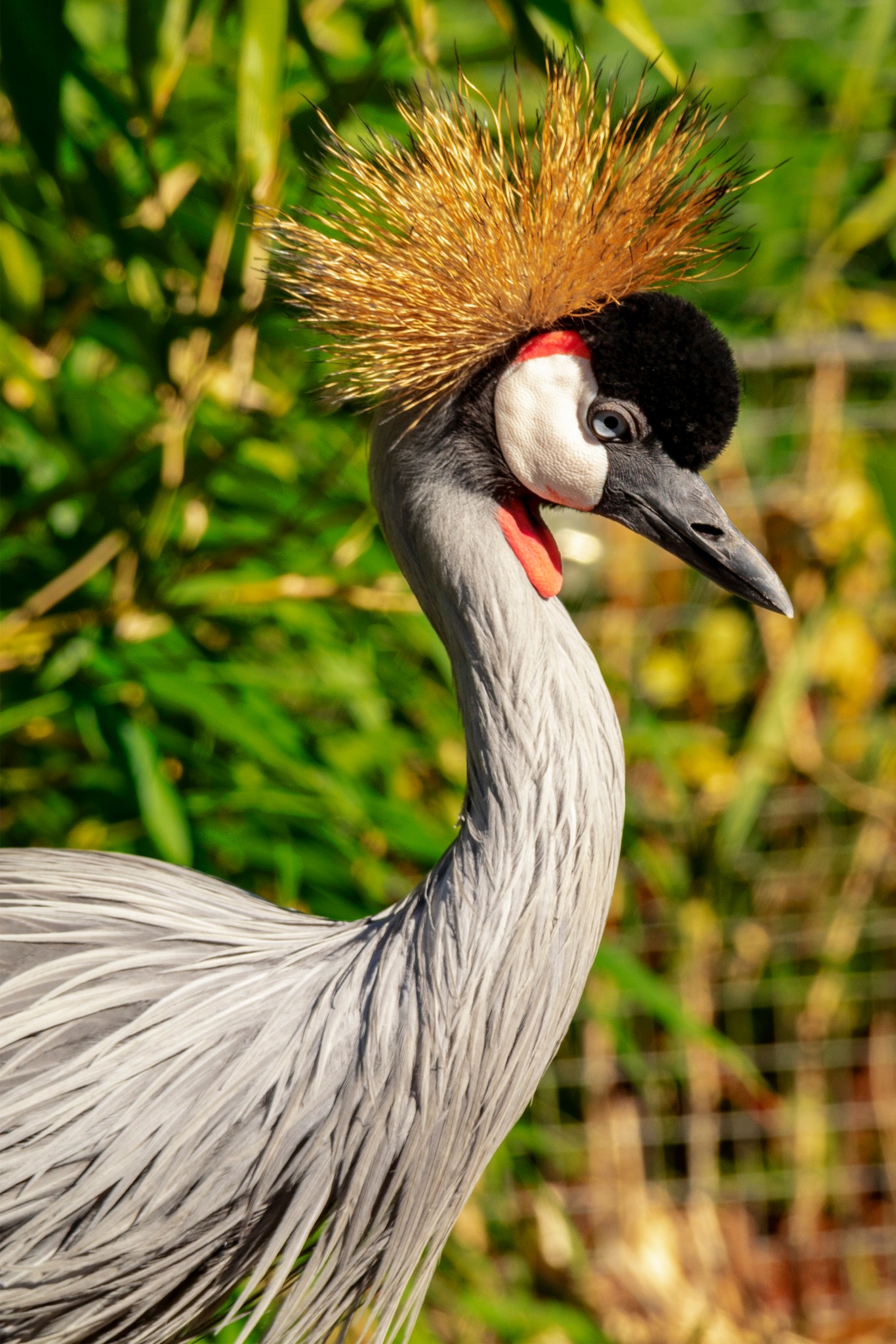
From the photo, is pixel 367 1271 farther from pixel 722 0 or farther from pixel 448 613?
pixel 722 0

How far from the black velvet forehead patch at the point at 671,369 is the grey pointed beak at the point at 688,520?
0.5 inches

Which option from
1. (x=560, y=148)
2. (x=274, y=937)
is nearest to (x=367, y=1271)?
(x=274, y=937)

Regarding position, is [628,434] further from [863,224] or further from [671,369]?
[863,224]

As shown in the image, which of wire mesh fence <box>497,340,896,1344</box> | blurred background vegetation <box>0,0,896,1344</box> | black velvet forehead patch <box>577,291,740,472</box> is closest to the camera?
black velvet forehead patch <box>577,291,740,472</box>

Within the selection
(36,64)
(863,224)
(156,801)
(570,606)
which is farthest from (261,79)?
(863,224)

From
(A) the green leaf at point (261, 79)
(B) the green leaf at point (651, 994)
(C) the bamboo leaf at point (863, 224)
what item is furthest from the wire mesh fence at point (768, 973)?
(A) the green leaf at point (261, 79)

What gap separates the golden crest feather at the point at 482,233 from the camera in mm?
725

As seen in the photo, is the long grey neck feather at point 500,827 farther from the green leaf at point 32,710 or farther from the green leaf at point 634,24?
the green leaf at point 32,710

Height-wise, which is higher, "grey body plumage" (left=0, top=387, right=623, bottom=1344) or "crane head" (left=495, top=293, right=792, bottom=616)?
"crane head" (left=495, top=293, right=792, bottom=616)

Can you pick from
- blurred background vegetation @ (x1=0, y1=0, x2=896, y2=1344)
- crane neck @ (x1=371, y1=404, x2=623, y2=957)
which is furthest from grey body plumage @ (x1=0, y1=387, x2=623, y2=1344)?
blurred background vegetation @ (x1=0, y1=0, x2=896, y2=1344)

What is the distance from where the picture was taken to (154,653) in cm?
120

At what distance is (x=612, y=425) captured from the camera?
0.72 m

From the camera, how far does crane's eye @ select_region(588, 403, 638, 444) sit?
715 millimetres

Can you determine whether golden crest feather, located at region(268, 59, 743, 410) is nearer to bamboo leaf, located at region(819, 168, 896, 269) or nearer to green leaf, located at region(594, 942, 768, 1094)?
green leaf, located at region(594, 942, 768, 1094)
